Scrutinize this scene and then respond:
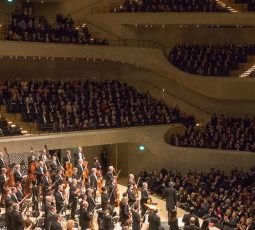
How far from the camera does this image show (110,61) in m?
36.3

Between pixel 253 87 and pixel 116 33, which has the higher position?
pixel 116 33

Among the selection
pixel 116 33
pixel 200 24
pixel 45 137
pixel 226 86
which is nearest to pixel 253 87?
pixel 226 86

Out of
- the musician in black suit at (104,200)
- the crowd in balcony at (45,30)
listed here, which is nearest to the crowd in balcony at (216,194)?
the musician in black suit at (104,200)

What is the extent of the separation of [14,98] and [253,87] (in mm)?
10921

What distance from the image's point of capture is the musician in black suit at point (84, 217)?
1856 centimetres

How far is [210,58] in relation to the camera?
109 feet

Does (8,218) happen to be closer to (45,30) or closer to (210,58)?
(45,30)

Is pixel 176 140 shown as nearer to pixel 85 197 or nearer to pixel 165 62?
pixel 165 62

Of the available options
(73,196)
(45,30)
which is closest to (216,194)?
(73,196)

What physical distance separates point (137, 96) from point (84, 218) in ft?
50.4

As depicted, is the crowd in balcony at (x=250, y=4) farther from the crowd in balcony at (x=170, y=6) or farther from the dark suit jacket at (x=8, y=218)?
the dark suit jacket at (x=8, y=218)

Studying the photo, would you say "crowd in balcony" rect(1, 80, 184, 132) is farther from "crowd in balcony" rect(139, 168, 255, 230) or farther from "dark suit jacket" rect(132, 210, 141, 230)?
"dark suit jacket" rect(132, 210, 141, 230)

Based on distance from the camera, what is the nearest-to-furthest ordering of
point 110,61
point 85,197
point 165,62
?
point 85,197, point 165,62, point 110,61

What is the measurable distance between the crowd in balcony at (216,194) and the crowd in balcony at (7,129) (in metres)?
5.43
